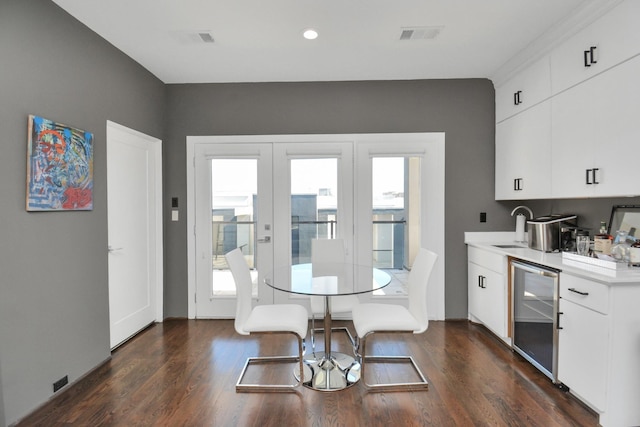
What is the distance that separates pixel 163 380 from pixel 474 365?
2.40m

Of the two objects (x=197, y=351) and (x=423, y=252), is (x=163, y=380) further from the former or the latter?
(x=423, y=252)

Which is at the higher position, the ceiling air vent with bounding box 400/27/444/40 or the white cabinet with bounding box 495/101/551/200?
the ceiling air vent with bounding box 400/27/444/40

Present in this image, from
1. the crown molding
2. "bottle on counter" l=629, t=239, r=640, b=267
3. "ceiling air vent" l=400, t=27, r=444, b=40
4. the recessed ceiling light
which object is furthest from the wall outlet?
the crown molding

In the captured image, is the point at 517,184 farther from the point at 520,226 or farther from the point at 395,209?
the point at 395,209

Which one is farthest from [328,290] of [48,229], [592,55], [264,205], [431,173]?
[592,55]

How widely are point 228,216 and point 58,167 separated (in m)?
1.78

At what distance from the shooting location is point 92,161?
265cm

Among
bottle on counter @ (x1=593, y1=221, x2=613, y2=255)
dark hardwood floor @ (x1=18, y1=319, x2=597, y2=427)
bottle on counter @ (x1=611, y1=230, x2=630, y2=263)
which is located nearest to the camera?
dark hardwood floor @ (x1=18, y1=319, x2=597, y2=427)

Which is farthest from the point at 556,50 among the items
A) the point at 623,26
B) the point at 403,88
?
the point at 403,88

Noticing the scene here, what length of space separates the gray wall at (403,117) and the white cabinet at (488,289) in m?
0.16

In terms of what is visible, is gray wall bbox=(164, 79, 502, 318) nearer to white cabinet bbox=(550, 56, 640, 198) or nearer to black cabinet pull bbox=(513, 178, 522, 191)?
black cabinet pull bbox=(513, 178, 522, 191)

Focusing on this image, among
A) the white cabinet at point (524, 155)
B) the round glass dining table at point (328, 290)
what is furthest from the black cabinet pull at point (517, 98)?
the round glass dining table at point (328, 290)

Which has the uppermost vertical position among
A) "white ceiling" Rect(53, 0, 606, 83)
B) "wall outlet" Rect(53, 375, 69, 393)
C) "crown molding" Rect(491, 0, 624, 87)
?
"white ceiling" Rect(53, 0, 606, 83)

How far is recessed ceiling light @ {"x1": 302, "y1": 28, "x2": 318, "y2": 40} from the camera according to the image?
2.71 meters
